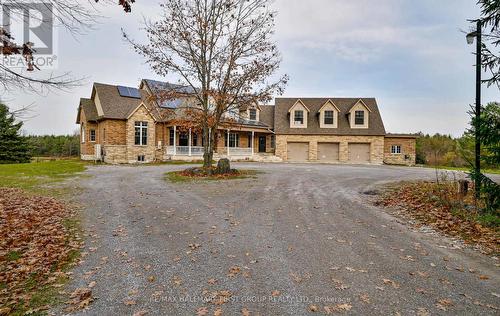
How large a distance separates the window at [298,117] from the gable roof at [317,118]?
0.82m

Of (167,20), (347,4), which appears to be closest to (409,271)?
(347,4)

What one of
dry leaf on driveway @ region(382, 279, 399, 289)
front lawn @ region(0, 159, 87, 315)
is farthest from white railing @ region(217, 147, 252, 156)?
dry leaf on driveway @ region(382, 279, 399, 289)

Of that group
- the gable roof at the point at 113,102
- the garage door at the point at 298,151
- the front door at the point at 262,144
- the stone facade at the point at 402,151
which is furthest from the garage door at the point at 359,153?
the gable roof at the point at 113,102

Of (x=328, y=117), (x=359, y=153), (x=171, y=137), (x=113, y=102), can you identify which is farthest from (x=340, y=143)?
(x=113, y=102)

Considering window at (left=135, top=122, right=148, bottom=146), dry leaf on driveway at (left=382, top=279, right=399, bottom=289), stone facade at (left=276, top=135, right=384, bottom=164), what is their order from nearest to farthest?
1. dry leaf on driveway at (left=382, top=279, right=399, bottom=289)
2. window at (left=135, top=122, right=148, bottom=146)
3. stone facade at (left=276, top=135, right=384, bottom=164)

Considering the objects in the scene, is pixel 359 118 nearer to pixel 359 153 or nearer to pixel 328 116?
pixel 328 116

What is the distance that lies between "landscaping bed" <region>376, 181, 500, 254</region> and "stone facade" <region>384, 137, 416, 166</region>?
70.5ft

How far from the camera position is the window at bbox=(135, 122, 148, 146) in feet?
85.0

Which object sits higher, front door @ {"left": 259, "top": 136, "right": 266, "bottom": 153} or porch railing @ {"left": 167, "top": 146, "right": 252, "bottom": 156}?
front door @ {"left": 259, "top": 136, "right": 266, "bottom": 153}

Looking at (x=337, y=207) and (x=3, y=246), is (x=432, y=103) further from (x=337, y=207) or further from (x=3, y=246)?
(x=3, y=246)

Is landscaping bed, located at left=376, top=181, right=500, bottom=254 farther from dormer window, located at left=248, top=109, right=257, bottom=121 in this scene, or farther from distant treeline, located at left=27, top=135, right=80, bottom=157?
distant treeline, located at left=27, top=135, right=80, bottom=157

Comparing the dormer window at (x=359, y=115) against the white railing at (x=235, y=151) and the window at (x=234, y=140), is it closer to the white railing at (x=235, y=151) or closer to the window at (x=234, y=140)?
the white railing at (x=235, y=151)

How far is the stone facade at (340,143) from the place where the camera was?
30.8 meters

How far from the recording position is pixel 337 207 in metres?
8.66
